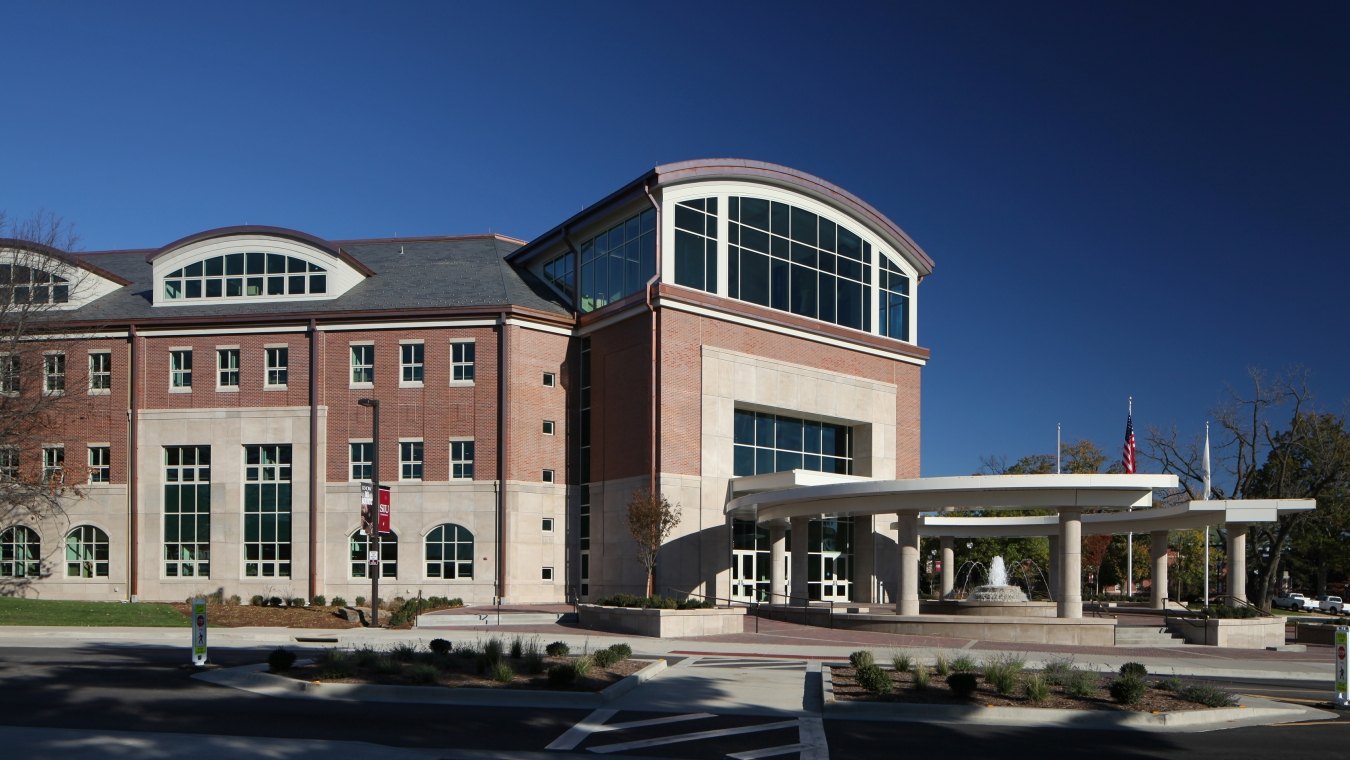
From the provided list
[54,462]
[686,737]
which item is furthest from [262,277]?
[686,737]

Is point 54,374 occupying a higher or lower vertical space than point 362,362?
lower

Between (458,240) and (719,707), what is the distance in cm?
3845

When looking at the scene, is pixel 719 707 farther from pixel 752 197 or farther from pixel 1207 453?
pixel 1207 453

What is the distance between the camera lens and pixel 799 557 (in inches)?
1533

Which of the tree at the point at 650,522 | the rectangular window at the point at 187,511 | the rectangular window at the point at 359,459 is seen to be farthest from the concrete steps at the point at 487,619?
the rectangular window at the point at 187,511

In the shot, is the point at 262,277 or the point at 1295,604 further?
the point at 1295,604

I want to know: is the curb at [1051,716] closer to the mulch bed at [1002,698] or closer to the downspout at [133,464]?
the mulch bed at [1002,698]

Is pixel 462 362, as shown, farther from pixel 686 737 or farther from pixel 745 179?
pixel 686 737

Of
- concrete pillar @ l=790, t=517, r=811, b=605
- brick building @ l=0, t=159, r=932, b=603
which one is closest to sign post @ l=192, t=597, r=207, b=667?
brick building @ l=0, t=159, r=932, b=603

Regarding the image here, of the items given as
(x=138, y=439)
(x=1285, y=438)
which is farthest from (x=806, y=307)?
(x=1285, y=438)

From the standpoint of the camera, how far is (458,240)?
170 ft

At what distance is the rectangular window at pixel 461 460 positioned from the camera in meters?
42.7

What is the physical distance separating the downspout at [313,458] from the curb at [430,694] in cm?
2533

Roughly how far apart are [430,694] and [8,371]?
30581mm
